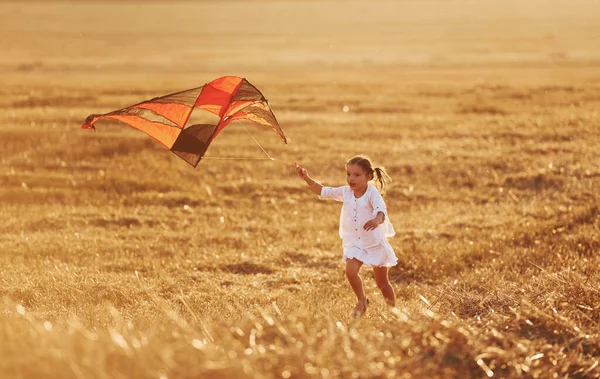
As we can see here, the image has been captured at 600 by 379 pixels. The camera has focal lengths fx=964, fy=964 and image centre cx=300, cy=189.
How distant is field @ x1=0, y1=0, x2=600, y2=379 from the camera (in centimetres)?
555

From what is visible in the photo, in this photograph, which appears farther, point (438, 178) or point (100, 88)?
point (100, 88)

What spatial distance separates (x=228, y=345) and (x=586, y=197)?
1000 centimetres

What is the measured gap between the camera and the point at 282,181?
16.9 metres

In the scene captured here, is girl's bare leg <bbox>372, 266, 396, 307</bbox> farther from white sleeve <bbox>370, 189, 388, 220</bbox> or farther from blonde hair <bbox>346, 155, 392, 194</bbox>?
blonde hair <bbox>346, 155, 392, 194</bbox>

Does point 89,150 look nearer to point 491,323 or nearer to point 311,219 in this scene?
point 311,219

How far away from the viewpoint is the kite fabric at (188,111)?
9.17 metres

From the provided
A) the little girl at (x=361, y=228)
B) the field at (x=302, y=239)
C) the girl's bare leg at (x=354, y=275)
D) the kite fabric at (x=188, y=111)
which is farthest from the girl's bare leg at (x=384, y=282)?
the kite fabric at (x=188, y=111)

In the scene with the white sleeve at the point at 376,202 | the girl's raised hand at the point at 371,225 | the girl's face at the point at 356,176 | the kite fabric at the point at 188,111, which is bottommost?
the girl's raised hand at the point at 371,225

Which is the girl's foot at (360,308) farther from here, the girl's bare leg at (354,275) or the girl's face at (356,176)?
the girl's face at (356,176)

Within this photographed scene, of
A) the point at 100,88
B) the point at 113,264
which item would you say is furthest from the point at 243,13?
the point at 113,264

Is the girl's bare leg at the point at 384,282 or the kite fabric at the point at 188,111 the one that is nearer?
the girl's bare leg at the point at 384,282

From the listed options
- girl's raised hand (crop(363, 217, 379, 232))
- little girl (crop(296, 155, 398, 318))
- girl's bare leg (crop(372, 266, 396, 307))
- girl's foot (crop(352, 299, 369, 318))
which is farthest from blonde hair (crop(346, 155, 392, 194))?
girl's foot (crop(352, 299, 369, 318))

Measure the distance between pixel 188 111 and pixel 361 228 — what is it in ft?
7.20

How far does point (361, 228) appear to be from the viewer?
8.22 meters
